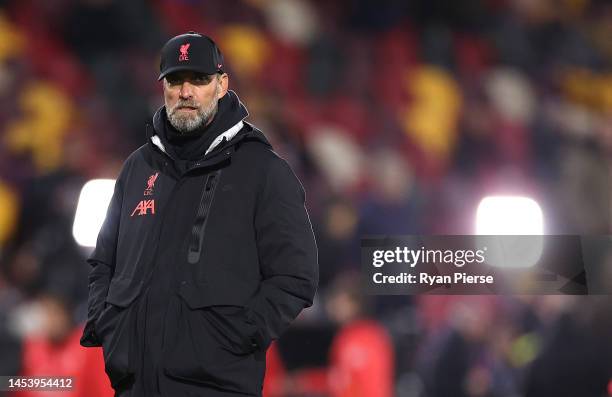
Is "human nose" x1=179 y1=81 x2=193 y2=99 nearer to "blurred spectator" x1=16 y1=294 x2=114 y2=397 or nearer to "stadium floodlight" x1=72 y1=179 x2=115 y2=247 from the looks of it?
"stadium floodlight" x1=72 y1=179 x2=115 y2=247

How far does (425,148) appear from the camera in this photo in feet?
15.0

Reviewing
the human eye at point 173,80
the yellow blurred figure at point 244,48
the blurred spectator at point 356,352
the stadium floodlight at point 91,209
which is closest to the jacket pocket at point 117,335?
the human eye at point 173,80

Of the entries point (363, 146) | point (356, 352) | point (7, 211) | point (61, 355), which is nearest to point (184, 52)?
point (61, 355)

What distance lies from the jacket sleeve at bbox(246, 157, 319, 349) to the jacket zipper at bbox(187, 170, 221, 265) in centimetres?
10

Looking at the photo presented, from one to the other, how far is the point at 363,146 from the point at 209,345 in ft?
9.31

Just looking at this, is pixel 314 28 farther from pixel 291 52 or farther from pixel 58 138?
pixel 58 138

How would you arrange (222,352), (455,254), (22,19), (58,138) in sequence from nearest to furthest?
(222,352)
(455,254)
(58,138)
(22,19)

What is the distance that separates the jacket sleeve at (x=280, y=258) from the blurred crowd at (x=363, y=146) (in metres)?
1.45

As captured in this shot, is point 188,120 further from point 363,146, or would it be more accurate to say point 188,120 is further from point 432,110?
point 432,110

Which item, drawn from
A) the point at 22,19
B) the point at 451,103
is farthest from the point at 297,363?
the point at 22,19

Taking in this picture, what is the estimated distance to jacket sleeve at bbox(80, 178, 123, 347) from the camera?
195 cm

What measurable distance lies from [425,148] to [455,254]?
1.62 metres

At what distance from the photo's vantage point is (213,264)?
1.83 metres

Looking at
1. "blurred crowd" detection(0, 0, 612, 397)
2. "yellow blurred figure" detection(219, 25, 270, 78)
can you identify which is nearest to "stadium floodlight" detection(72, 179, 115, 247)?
"blurred crowd" detection(0, 0, 612, 397)
